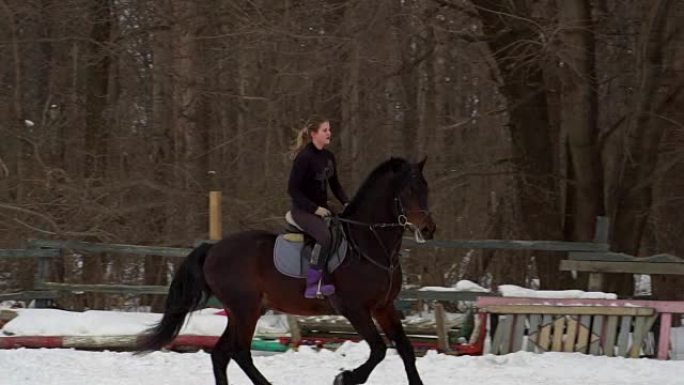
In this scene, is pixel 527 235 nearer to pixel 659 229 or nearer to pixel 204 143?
pixel 659 229

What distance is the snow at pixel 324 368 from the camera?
8828mm

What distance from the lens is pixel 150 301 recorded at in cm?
1533

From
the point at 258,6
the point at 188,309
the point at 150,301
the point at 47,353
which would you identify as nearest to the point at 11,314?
the point at 47,353

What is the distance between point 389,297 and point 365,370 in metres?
0.66

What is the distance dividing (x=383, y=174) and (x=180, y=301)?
2220 millimetres

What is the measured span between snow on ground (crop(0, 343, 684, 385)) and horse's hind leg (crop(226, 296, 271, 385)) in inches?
33.6

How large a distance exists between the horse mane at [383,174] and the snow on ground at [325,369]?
189 centimetres

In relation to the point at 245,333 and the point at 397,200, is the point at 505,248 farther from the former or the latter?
the point at 245,333

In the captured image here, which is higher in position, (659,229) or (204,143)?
(204,143)

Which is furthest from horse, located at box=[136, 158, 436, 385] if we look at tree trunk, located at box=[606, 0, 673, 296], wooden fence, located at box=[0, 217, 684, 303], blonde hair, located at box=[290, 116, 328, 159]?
tree trunk, located at box=[606, 0, 673, 296]

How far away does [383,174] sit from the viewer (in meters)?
7.94

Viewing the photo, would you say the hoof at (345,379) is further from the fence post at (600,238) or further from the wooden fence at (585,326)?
the fence post at (600,238)

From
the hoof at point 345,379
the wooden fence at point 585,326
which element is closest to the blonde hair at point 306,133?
the hoof at point 345,379

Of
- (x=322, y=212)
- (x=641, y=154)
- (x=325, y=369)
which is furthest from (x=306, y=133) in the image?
(x=641, y=154)
